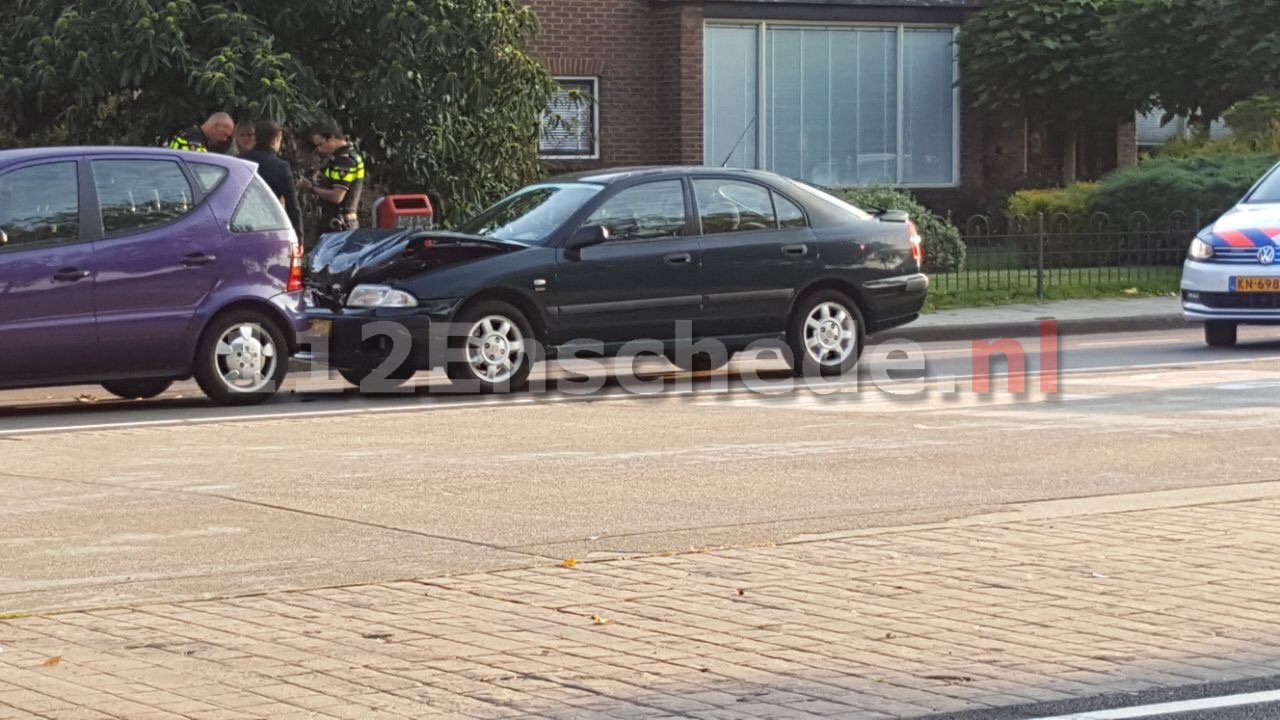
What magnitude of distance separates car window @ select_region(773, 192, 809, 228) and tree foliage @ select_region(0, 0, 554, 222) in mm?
5117

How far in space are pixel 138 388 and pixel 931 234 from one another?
11.6m

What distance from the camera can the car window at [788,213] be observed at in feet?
51.4

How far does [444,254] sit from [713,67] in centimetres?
1477

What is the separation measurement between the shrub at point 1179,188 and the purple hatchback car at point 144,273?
44.8 feet

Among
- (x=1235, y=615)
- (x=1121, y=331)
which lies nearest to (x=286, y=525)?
(x=1235, y=615)

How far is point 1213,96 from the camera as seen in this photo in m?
28.5

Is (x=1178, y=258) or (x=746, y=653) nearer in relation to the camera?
(x=746, y=653)

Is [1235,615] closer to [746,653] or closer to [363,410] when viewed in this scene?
[746,653]

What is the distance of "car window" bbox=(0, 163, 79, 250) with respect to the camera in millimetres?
13055

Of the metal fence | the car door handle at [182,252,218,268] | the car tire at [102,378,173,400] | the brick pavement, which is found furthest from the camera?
the metal fence

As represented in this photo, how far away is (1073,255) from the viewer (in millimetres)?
23734

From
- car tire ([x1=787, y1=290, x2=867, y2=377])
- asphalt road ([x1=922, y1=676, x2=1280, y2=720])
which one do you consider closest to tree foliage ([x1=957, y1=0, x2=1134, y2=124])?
car tire ([x1=787, y1=290, x2=867, y2=377])

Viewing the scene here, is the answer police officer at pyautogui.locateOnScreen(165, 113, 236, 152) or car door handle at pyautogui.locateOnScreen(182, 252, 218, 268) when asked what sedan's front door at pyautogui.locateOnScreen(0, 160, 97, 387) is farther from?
police officer at pyautogui.locateOnScreen(165, 113, 236, 152)

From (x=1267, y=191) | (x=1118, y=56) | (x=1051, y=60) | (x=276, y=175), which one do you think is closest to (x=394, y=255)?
(x=276, y=175)
